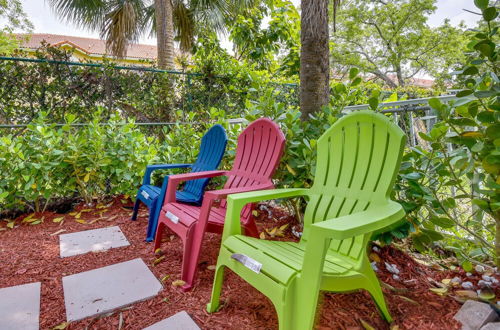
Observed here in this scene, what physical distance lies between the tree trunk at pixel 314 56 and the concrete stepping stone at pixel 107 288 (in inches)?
73.3

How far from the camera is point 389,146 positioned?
1500 millimetres

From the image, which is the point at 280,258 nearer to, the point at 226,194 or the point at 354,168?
the point at 226,194

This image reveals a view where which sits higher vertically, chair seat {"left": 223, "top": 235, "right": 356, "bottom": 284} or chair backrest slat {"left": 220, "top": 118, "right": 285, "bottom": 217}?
chair backrest slat {"left": 220, "top": 118, "right": 285, "bottom": 217}

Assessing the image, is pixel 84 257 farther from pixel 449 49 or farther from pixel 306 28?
pixel 449 49

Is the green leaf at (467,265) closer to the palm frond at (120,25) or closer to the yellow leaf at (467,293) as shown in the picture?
the yellow leaf at (467,293)

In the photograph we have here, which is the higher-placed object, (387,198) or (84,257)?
(387,198)

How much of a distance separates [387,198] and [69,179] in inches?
123

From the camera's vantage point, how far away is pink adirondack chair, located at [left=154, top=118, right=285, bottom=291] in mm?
1769

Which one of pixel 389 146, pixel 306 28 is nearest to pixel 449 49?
pixel 306 28

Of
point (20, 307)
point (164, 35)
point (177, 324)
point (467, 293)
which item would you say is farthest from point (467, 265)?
point (164, 35)

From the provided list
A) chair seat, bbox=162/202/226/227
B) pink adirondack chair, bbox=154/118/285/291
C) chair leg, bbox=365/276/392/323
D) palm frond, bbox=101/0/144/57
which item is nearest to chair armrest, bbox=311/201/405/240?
chair leg, bbox=365/276/392/323

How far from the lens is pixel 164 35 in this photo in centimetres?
601

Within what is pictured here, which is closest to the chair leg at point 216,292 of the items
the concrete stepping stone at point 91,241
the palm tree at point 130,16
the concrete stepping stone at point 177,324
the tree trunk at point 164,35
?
the concrete stepping stone at point 177,324

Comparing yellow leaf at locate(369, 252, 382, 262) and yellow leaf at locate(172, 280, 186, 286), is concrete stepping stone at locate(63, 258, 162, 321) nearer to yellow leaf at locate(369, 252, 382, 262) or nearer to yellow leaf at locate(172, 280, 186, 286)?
yellow leaf at locate(172, 280, 186, 286)
